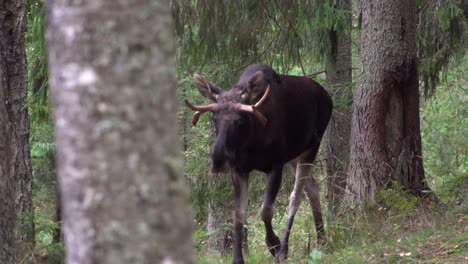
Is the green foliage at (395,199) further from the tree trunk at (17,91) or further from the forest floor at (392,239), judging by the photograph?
the tree trunk at (17,91)

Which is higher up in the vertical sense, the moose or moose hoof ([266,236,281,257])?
the moose

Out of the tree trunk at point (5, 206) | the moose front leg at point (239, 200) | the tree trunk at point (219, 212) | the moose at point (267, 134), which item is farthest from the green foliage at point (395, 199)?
the tree trunk at point (5, 206)

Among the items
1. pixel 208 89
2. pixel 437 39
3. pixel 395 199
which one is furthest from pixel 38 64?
pixel 437 39

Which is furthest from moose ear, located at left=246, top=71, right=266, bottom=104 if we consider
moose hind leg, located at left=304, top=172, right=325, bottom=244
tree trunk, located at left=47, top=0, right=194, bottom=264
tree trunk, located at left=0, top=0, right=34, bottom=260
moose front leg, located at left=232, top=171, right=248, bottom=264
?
tree trunk, located at left=47, top=0, right=194, bottom=264

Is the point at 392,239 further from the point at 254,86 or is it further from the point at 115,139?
the point at 115,139

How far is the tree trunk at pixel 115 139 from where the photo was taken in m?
2.24

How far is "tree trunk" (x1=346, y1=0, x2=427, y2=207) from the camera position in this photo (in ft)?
32.7

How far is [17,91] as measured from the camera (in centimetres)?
712

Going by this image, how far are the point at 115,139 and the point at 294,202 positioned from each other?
8.33 meters

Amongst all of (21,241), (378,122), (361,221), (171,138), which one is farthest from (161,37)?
(378,122)

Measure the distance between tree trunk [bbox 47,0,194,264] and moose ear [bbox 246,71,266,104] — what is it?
6990 mm

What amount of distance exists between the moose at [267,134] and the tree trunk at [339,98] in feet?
6.04

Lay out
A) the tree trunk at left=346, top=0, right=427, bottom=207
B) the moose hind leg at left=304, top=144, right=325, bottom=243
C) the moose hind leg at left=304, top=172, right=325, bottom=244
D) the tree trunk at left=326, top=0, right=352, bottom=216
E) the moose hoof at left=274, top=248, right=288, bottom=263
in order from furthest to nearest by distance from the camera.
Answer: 1. the tree trunk at left=326, top=0, right=352, bottom=216
2. the moose hind leg at left=304, top=144, right=325, bottom=243
3. the moose hind leg at left=304, top=172, right=325, bottom=244
4. the tree trunk at left=346, top=0, right=427, bottom=207
5. the moose hoof at left=274, top=248, right=288, bottom=263

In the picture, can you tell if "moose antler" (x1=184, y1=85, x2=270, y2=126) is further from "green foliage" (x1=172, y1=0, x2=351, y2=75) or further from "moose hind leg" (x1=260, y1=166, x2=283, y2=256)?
"green foliage" (x1=172, y1=0, x2=351, y2=75)
